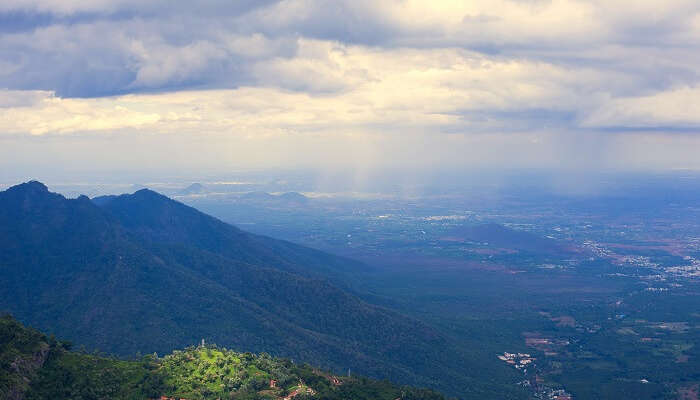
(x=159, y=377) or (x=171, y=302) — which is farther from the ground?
(x=159, y=377)

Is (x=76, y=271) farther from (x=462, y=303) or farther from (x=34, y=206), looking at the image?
(x=462, y=303)

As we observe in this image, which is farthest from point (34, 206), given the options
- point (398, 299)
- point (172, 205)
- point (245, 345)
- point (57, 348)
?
point (398, 299)

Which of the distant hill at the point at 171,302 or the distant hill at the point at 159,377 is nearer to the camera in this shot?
the distant hill at the point at 159,377

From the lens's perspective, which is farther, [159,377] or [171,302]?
[171,302]

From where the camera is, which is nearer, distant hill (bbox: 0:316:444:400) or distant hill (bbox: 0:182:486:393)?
distant hill (bbox: 0:316:444:400)
